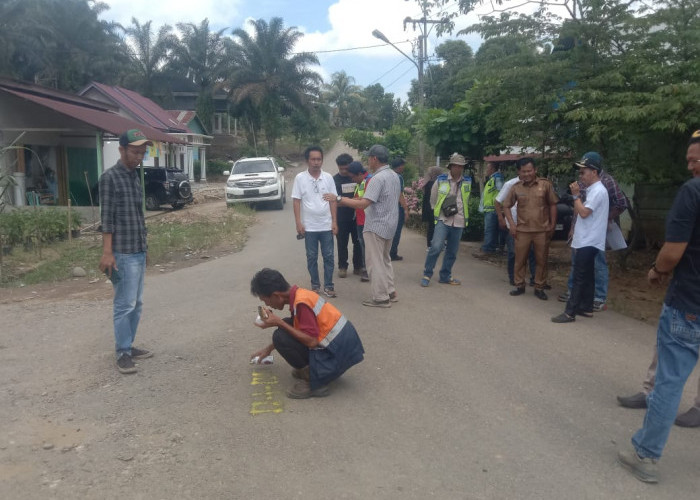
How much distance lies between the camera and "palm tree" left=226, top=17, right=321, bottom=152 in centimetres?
4559

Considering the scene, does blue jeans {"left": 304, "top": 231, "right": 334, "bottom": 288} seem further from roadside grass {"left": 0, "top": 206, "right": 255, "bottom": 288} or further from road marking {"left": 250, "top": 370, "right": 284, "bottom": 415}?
roadside grass {"left": 0, "top": 206, "right": 255, "bottom": 288}

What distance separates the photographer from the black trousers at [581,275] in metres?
6.16

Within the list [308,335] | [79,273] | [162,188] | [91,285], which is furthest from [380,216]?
[162,188]

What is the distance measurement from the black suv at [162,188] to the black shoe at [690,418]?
1808 cm

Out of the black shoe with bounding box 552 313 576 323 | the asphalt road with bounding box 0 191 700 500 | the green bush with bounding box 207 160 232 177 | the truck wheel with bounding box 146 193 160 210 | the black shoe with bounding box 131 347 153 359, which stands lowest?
the asphalt road with bounding box 0 191 700 500

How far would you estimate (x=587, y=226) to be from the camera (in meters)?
6.13

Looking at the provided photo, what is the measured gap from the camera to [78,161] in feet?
64.8

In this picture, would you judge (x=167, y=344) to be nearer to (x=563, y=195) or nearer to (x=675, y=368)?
(x=675, y=368)

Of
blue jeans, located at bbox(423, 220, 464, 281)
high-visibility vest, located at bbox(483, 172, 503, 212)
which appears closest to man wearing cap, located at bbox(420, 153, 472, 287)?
blue jeans, located at bbox(423, 220, 464, 281)

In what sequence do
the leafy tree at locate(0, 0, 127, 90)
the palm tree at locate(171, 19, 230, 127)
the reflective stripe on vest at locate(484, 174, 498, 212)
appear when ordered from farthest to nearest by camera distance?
the palm tree at locate(171, 19, 230, 127)
the leafy tree at locate(0, 0, 127, 90)
the reflective stripe on vest at locate(484, 174, 498, 212)

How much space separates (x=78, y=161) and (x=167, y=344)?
53.8 feet

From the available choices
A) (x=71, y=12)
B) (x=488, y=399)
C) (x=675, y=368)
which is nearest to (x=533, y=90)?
(x=488, y=399)

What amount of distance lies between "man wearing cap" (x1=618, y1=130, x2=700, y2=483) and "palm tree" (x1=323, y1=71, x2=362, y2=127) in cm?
7073

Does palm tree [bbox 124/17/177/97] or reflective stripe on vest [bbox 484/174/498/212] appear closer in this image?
reflective stripe on vest [bbox 484/174/498/212]
